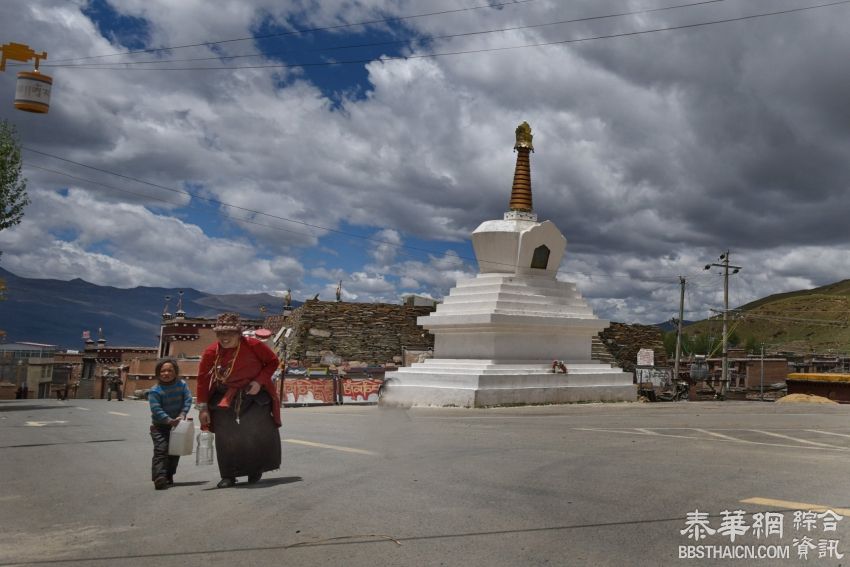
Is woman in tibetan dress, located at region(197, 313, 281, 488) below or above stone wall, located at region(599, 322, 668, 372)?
below

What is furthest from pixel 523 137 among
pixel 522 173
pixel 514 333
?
pixel 514 333

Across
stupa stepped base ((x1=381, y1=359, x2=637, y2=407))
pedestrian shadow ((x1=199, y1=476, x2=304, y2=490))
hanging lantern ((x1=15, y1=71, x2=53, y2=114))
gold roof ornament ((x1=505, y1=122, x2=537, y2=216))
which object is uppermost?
gold roof ornament ((x1=505, y1=122, x2=537, y2=216))

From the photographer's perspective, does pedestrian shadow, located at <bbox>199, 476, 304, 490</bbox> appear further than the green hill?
No

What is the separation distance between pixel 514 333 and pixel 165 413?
50.4 feet

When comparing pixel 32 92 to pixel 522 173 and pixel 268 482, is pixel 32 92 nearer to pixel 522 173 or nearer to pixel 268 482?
pixel 268 482

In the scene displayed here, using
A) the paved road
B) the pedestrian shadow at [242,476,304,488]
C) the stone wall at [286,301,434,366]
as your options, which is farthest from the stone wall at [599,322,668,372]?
the pedestrian shadow at [242,476,304,488]

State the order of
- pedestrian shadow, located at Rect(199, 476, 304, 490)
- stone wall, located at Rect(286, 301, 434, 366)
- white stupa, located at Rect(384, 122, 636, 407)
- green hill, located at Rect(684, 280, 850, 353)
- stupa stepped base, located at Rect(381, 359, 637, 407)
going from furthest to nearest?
1. green hill, located at Rect(684, 280, 850, 353)
2. stone wall, located at Rect(286, 301, 434, 366)
3. white stupa, located at Rect(384, 122, 636, 407)
4. stupa stepped base, located at Rect(381, 359, 637, 407)
5. pedestrian shadow, located at Rect(199, 476, 304, 490)

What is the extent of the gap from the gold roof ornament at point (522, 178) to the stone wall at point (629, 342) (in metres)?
15.9

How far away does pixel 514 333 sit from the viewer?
2214 centimetres

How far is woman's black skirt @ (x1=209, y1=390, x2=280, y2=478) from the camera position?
24.1 feet

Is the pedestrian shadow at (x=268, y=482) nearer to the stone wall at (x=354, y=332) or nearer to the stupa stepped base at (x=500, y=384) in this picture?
the stupa stepped base at (x=500, y=384)

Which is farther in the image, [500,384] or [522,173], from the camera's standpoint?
[522,173]

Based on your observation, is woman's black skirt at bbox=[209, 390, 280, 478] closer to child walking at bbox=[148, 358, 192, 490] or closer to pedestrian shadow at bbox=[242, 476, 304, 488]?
pedestrian shadow at bbox=[242, 476, 304, 488]

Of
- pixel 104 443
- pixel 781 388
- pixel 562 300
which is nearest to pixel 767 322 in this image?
pixel 781 388
